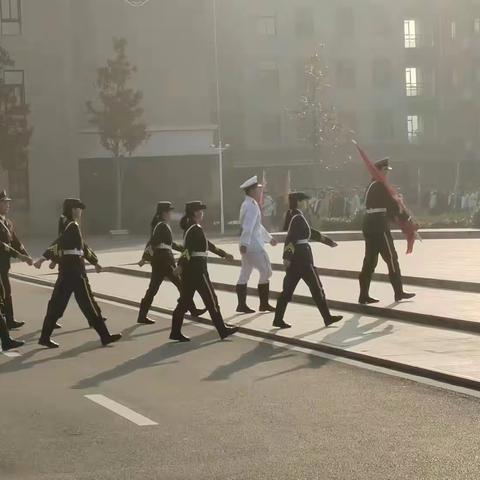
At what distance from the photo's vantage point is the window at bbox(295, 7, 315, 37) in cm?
7200

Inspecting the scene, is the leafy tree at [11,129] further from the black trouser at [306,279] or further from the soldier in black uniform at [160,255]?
the black trouser at [306,279]

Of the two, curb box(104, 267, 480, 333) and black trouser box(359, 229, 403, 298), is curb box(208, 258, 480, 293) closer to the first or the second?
curb box(104, 267, 480, 333)

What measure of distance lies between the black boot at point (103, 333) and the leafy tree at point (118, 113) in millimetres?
38567

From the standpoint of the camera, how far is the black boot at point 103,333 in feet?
46.4

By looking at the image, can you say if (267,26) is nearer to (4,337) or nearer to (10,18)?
(10,18)

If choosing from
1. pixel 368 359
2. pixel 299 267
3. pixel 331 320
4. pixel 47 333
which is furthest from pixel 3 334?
pixel 368 359

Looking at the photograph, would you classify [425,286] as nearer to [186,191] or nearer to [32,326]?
[32,326]

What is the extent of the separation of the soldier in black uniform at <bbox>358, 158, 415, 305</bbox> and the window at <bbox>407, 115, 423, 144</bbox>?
57.2 metres

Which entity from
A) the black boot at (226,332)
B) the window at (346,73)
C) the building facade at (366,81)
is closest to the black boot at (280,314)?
the black boot at (226,332)

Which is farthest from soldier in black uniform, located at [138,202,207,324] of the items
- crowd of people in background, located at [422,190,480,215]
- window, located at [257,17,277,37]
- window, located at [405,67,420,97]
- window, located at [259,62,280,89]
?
window, located at [405,67,420,97]

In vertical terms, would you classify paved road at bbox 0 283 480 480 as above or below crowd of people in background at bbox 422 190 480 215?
above

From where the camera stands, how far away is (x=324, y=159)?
66750 mm

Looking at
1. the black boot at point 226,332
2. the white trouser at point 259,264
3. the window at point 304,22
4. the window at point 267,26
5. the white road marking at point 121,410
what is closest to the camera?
the white road marking at point 121,410

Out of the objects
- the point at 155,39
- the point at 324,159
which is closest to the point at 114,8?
the point at 155,39
